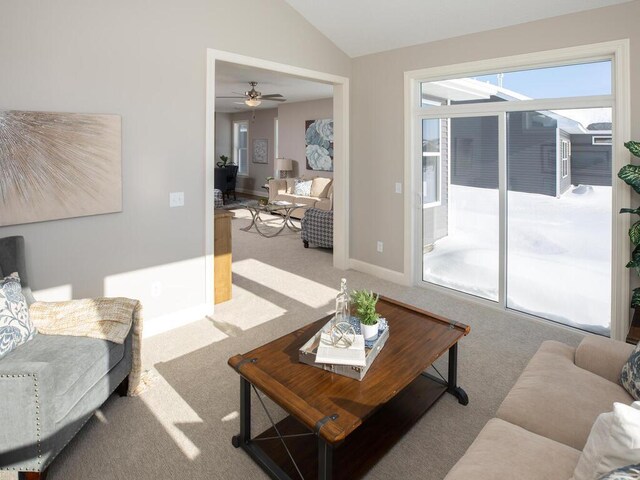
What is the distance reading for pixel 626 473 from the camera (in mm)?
1015

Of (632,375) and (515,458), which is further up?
(632,375)

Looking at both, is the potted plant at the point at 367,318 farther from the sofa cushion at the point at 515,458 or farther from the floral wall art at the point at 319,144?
the floral wall art at the point at 319,144

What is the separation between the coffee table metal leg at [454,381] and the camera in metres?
2.50

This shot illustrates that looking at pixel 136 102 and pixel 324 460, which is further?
pixel 136 102

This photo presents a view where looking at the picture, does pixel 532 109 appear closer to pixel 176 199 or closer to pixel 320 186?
pixel 176 199

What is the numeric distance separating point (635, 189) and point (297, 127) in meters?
8.01

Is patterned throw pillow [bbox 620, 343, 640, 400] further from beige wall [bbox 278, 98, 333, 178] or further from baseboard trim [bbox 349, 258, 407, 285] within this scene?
beige wall [bbox 278, 98, 333, 178]

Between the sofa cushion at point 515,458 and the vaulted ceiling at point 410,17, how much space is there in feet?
10.6

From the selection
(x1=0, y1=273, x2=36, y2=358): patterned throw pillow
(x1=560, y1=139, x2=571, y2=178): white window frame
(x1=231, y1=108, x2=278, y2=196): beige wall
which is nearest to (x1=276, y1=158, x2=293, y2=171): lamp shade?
(x1=231, y1=108, x2=278, y2=196): beige wall

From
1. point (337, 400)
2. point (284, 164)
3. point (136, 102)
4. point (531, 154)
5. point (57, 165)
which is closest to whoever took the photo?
point (337, 400)

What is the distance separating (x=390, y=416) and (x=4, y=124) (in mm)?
2948

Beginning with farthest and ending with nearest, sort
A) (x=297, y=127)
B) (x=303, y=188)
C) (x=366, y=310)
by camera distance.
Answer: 1. (x=297, y=127)
2. (x=303, y=188)
3. (x=366, y=310)

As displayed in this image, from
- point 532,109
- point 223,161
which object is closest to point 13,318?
point 532,109

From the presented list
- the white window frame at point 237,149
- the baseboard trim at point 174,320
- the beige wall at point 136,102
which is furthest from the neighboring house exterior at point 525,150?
the white window frame at point 237,149
